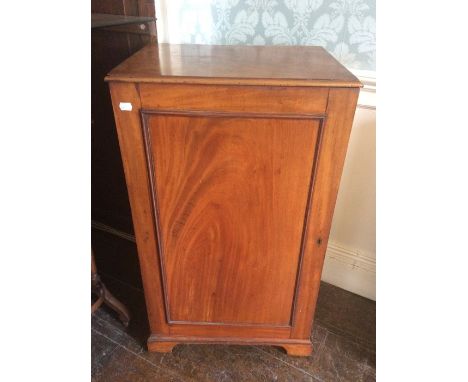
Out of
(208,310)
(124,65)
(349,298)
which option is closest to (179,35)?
(124,65)

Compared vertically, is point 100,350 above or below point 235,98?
below

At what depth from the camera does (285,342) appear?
1.24m

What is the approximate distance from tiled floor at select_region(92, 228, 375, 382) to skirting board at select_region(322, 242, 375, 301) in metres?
0.09

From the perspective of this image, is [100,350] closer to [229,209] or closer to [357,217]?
[229,209]

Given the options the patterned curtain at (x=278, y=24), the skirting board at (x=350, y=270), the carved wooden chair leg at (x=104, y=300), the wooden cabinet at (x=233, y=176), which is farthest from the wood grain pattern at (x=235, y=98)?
the skirting board at (x=350, y=270)

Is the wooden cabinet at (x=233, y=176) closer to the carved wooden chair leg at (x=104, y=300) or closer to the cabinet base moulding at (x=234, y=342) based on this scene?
the cabinet base moulding at (x=234, y=342)

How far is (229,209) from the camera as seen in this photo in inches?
38.2

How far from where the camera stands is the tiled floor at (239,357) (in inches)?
48.7

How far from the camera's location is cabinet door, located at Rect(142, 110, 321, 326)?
33.6 inches

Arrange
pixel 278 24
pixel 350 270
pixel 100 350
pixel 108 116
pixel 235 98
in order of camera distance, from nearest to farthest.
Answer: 1. pixel 235 98
2. pixel 278 24
3. pixel 100 350
4. pixel 108 116
5. pixel 350 270

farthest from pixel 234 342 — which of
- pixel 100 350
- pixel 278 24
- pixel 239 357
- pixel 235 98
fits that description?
pixel 278 24

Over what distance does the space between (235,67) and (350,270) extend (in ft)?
3.58
